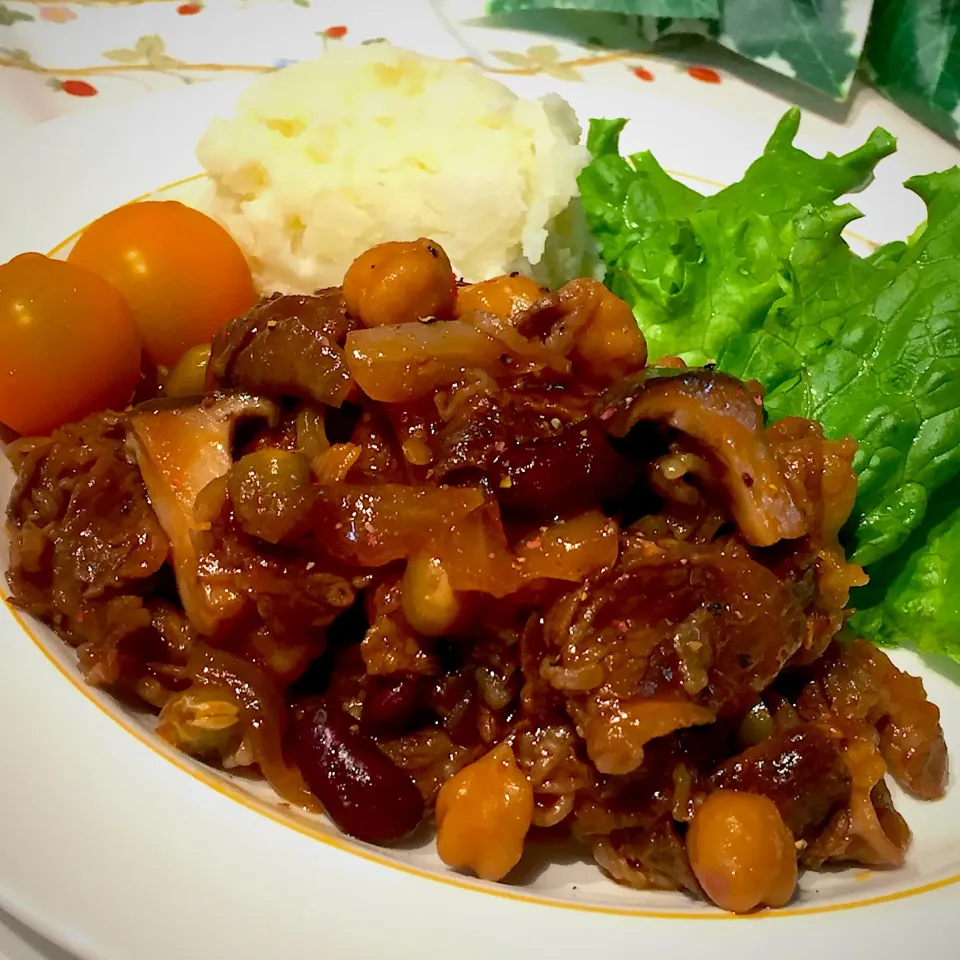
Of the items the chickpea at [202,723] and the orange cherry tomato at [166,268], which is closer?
the chickpea at [202,723]

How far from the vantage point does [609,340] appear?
2.82 m

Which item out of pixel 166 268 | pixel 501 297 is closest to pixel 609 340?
Result: pixel 501 297

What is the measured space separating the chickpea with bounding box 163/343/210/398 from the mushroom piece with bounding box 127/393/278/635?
0.46m

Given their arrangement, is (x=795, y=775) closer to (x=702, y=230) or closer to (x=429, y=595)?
(x=429, y=595)

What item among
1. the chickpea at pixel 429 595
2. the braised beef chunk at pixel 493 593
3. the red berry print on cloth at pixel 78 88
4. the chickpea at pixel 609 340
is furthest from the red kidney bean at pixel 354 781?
the red berry print on cloth at pixel 78 88

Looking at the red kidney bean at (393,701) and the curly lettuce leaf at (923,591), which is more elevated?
the red kidney bean at (393,701)

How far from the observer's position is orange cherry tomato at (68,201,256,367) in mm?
3477

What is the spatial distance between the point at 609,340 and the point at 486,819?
138 centimetres

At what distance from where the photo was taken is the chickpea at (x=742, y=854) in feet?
7.36

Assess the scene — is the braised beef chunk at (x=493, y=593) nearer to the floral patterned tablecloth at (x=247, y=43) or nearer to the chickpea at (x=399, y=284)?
the chickpea at (x=399, y=284)

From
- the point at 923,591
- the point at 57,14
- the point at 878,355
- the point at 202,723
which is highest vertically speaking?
the point at 57,14

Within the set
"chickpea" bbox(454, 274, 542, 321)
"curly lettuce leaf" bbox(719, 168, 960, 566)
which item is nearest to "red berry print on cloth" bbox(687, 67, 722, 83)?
"curly lettuce leaf" bbox(719, 168, 960, 566)

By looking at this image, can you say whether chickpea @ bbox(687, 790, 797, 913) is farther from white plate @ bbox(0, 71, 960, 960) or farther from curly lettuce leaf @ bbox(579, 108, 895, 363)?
curly lettuce leaf @ bbox(579, 108, 895, 363)

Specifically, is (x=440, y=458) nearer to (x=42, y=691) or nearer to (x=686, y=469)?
(x=686, y=469)
